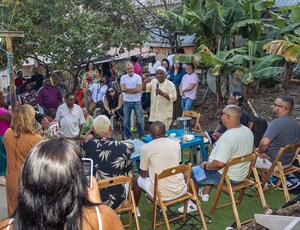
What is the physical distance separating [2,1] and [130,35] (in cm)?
376

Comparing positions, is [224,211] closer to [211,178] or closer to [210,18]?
[211,178]

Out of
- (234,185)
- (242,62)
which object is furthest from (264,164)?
(242,62)

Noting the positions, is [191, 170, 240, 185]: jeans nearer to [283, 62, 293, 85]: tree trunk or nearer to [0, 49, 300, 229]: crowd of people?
[0, 49, 300, 229]: crowd of people

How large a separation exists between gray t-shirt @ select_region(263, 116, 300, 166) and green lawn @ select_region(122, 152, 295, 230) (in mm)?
652

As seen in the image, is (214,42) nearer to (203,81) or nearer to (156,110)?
(156,110)

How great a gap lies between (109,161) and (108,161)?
0.04 feet

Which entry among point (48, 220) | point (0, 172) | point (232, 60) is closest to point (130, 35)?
point (232, 60)

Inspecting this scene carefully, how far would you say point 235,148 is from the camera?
513cm

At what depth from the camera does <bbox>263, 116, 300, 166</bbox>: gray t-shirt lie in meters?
5.53

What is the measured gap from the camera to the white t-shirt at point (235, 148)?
5.09 meters

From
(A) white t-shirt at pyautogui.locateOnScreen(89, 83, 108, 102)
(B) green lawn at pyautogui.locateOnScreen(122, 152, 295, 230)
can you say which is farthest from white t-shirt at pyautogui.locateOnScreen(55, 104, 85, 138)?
(A) white t-shirt at pyautogui.locateOnScreen(89, 83, 108, 102)

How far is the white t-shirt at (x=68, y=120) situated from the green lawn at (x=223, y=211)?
7.51 ft

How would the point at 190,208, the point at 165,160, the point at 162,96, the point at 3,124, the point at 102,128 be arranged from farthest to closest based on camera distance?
the point at 162,96, the point at 3,124, the point at 190,208, the point at 165,160, the point at 102,128

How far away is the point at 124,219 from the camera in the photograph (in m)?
5.32
